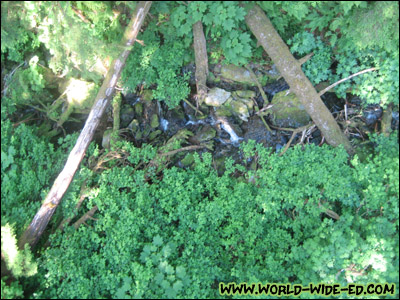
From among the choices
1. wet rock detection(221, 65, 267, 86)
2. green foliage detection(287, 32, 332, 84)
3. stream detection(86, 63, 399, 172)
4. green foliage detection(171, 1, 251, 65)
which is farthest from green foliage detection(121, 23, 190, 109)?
green foliage detection(287, 32, 332, 84)

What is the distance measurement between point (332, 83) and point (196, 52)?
111 inches

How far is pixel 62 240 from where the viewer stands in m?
5.35

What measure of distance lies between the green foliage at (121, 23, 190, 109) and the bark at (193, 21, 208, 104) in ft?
0.92

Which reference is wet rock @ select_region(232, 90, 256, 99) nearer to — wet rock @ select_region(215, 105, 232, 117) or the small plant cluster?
wet rock @ select_region(215, 105, 232, 117)

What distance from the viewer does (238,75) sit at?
20.1 feet

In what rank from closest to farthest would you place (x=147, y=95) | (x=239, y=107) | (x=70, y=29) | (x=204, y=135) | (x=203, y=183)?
(x=70, y=29) < (x=203, y=183) < (x=239, y=107) < (x=204, y=135) < (x=147, y=95)

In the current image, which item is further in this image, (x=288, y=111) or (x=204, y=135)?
(x=204, y=135)

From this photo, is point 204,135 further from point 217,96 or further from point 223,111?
point 217,96

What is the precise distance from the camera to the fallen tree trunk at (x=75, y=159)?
5.27 metres

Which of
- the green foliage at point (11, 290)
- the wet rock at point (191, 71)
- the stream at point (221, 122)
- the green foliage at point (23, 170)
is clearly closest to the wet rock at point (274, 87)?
the stream at point (221, 122)

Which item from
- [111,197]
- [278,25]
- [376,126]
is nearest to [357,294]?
[376,126]

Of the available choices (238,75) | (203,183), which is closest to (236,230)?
(203,183)

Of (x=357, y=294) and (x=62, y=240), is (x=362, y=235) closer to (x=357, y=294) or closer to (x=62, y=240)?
(x=357, y=294)

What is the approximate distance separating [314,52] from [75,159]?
16.7ft
